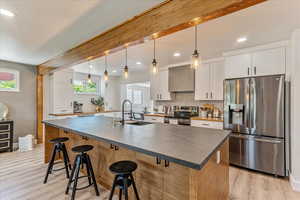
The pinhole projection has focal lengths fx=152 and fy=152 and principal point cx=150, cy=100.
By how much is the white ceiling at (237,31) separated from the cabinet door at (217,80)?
0.33 metres

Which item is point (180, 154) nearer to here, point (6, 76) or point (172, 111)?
point (172, 111)

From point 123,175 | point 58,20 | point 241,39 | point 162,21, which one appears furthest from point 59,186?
point 241,39

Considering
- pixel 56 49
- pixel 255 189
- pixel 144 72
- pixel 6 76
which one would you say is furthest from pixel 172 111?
A: pixel 6 76

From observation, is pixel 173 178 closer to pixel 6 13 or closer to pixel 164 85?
pixel 6 13

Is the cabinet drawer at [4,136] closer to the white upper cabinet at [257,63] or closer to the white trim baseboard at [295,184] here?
the white upper cabinet at [257,63]

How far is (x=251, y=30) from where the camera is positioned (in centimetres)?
242

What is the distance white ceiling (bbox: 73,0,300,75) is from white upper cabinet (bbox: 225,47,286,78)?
9.4 inches

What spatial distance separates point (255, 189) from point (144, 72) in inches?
184

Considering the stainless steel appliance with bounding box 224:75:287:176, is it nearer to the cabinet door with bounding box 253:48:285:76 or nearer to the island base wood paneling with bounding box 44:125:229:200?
the cabinet door with bounding box 253:48:285:76

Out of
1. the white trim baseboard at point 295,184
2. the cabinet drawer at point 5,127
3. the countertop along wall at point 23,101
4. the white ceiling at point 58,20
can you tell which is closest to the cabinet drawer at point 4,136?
the cabinet drawer at point 5,127

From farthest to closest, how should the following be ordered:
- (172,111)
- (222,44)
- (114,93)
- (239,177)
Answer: (114,93), (172,111), (222,44), (239,177)

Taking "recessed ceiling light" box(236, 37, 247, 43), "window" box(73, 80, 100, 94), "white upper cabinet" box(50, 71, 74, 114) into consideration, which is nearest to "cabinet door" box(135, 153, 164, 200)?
"recessed ceiling light" box(236, 37, 247, 43)

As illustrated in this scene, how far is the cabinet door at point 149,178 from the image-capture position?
1639 mm

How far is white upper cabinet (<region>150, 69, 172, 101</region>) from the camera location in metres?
4.92
